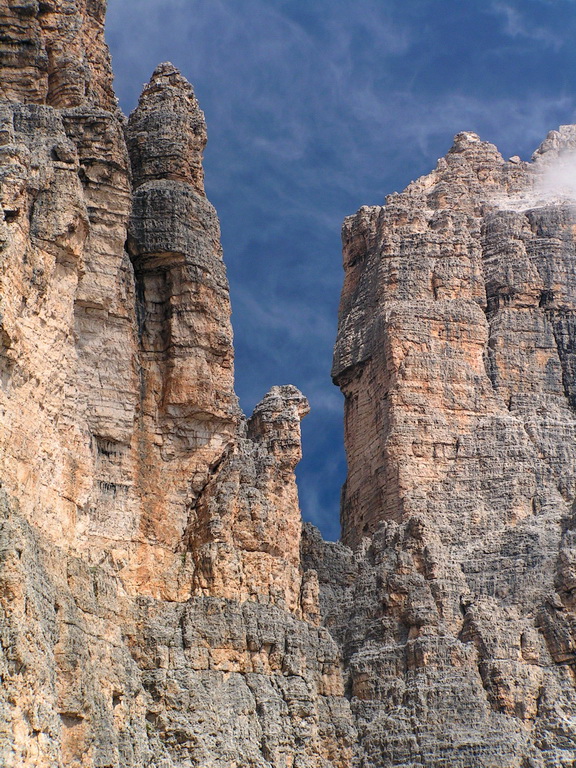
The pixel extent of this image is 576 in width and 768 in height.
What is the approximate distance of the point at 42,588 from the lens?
33500 millimetres

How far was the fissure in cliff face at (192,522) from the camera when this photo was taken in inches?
1436

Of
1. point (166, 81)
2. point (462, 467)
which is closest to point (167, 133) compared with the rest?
point (166, 81)

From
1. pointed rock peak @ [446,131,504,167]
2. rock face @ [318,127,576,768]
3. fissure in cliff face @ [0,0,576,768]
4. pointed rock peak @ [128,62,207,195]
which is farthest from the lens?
pointed rock peak @ [446,131,504,167]

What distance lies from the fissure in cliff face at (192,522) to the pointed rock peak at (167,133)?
2.7 inches

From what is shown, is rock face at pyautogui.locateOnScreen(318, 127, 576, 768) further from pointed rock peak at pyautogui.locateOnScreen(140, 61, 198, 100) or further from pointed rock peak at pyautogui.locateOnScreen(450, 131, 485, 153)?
pointed rock peak at pyautogui.locateOnScreen(140, 61, 198, 100)

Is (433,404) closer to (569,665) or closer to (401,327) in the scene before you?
(401,327)

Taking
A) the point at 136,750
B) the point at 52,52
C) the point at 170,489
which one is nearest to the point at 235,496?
the point at 170,489

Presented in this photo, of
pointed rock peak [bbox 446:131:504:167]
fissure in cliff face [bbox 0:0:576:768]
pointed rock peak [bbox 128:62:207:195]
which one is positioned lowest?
fissure in cliff face [bbox 0:0:576:768]

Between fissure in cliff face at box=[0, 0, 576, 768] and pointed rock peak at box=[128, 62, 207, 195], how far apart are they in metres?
0.07

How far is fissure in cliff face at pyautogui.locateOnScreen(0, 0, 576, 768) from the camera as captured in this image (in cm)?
3647

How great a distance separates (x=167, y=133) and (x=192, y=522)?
34.0 feet

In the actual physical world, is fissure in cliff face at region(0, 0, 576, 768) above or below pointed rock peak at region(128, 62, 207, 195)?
below

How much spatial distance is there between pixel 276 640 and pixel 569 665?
41.3 ft

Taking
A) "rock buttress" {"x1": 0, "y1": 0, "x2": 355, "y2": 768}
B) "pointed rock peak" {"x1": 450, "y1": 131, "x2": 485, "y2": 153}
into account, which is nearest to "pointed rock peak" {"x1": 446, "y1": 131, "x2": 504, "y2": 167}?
"pointed rock peak" {"x1": 450, "y1": 131, "x2": 485, "y2": 153}
